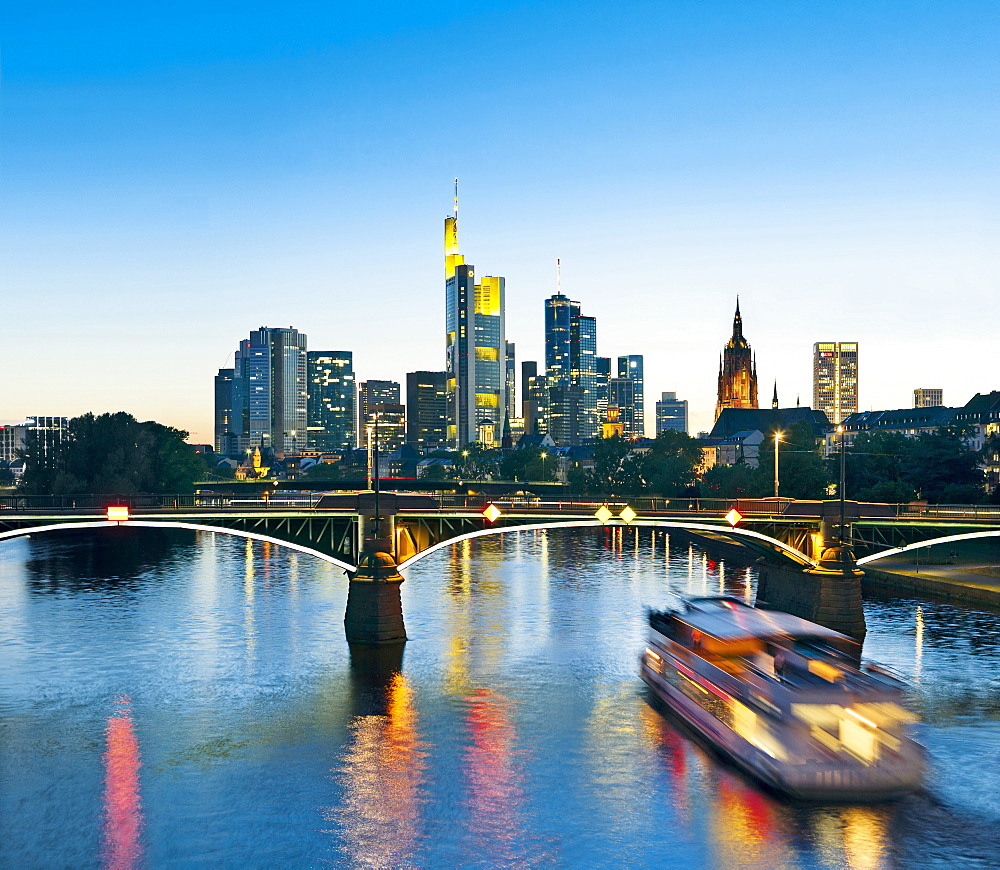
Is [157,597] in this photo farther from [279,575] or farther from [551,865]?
[551,865]

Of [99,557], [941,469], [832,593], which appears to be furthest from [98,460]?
[941,469]

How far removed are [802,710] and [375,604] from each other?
36.2 meters

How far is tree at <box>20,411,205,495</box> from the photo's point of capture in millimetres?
141000

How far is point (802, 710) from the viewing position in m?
34.1

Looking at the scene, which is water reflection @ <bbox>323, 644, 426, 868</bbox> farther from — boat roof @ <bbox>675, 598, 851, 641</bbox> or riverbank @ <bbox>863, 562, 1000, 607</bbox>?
riverbank @ <bbox>863, 562, 1000, 607</bbox>

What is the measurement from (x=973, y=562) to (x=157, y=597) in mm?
78500

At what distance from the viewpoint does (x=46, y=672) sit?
58.2 m

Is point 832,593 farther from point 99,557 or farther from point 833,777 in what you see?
point 99,557

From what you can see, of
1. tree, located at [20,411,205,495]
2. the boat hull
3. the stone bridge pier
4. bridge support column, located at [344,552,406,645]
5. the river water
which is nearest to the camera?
the river water

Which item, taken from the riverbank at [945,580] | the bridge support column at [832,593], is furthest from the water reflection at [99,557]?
the riverbank at [945,580]

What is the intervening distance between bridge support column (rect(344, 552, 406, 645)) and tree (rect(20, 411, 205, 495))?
82.3 m

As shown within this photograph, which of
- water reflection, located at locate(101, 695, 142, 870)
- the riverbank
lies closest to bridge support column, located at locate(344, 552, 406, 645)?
water reflection, located at locate(101, 695, 142, 870)

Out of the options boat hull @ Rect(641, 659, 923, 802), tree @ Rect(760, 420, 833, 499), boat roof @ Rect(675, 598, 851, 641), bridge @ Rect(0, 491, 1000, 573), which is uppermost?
tree @ Rect(760, 420, 833, 499)

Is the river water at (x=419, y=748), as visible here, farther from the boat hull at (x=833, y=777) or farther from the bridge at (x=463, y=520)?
the bridge at (x=463, y=520)
